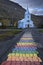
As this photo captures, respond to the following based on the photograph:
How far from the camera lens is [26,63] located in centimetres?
593

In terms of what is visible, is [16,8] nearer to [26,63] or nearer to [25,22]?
[25,22]

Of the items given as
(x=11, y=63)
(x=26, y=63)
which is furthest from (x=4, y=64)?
(x=26, y=63)

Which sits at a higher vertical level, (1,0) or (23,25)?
(1,0)

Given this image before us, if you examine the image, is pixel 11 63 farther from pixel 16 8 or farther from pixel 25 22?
pixel 16 8

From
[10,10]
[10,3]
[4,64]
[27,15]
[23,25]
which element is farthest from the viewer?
[10,3]

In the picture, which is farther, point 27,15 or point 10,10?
point 10,10

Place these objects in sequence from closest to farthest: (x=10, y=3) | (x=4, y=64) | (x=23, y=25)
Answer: (x=4, y=64) → (x=23, y=25) → (x=10, y=3)

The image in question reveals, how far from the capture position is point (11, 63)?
5.89m

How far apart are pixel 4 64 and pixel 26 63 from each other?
0.64 metres

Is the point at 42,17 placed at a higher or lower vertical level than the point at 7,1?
lower

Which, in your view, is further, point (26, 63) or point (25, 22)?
point (25, 22)

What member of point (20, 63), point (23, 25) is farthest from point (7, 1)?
point (20, 63)

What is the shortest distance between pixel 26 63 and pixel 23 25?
2740 inches

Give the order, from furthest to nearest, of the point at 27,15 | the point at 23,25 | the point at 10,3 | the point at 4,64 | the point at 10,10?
the point at 10,3 < the point at 10,10 < the point at 27,15 < the point at 23,25 < the point at 4,64
